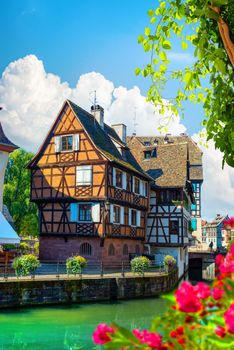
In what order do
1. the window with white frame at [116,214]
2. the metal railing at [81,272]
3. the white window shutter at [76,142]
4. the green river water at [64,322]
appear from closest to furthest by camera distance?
1. the green river water at [64,322]
2. the metal railing at [81,272]
3. the window with white frame at [116,214]
4. the white window shutter at [76,142]

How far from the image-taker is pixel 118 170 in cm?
3138

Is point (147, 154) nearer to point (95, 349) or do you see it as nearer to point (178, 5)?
point (95, 349)

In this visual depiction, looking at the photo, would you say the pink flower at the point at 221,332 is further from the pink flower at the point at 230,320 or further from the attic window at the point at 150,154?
the attic window at the point at 150,154

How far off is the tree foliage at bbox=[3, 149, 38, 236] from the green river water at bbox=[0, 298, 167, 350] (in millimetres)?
24781

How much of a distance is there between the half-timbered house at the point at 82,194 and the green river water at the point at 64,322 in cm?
715

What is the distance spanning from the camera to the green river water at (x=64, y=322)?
48.7 ft

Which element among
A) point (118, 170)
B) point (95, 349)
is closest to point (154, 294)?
point (118, 170)

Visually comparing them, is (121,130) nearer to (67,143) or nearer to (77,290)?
(67,143)

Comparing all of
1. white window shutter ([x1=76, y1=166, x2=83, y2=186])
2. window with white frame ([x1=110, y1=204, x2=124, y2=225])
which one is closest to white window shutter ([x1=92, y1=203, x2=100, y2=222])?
window with white frame ([x1=110, y1=204, x2=124, y2=225])

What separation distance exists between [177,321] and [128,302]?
73.4 ft

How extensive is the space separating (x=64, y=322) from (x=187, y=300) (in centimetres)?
1691

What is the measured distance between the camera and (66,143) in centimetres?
3161

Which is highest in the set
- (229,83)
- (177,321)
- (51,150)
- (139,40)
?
(51,150)

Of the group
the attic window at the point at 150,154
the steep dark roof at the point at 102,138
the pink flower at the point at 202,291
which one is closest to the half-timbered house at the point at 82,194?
the steep dark roof at the point at 102,138
